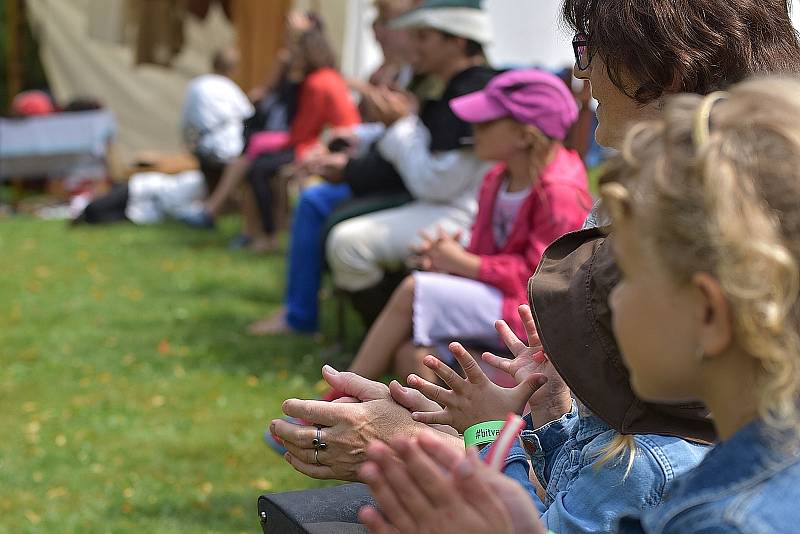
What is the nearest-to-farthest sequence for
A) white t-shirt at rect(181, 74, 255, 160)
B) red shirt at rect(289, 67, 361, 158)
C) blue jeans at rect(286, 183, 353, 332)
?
blue jeans at rect(286, 183, 353, 332)
red shirt at rect(289, 67, 361, 158)
white t-shirt at rect(181, 74, 255, 160)

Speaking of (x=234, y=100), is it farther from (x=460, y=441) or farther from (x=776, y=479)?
(x=776, y=479)

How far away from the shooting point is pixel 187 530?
3791 millimetres

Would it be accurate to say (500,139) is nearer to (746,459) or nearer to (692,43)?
Result: (692,43)

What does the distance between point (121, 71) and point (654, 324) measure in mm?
13460

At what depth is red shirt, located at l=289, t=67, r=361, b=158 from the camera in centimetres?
805

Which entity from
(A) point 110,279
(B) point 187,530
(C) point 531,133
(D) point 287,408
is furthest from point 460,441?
(A) point 110,279

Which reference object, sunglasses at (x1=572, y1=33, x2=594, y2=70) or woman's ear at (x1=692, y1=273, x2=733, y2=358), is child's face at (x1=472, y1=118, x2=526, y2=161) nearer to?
sunglasses at (x1=572, y1=33, x2=594, y2=70)

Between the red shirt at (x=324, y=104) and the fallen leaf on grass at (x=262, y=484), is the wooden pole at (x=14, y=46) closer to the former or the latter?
the red shirt at (x=324, y=104)

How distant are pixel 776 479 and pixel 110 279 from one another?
7501 mm

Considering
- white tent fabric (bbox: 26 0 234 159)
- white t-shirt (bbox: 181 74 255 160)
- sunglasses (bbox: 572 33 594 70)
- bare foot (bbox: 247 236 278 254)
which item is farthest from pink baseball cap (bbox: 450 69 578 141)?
white tent fabric (bbox: 26 0 234 159)

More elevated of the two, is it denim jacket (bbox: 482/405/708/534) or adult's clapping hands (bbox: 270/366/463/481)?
denim jacket (bbox: 482/405/708/534)

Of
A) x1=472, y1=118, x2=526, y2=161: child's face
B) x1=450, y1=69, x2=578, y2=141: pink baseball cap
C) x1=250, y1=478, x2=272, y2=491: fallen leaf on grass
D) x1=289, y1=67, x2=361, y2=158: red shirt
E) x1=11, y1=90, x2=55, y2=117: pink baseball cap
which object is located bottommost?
x1=11, y1=90, x2=55, y2=117: pink baseball cap

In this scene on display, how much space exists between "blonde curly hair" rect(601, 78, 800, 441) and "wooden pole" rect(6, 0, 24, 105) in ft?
46.3

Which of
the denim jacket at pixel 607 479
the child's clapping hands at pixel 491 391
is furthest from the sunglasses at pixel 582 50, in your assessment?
the denim jacket at pixel 607 479
